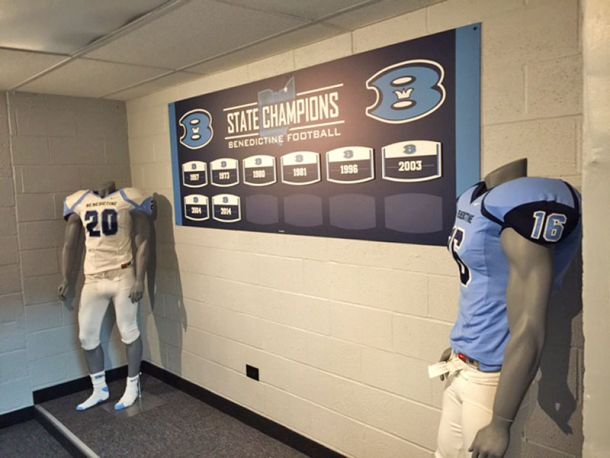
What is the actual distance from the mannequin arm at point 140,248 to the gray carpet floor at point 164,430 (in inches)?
31.3

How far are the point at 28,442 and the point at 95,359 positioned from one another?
64 centimetres

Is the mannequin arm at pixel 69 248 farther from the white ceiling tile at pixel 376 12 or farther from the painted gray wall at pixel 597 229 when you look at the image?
the painted gray wall at pixel 597 229

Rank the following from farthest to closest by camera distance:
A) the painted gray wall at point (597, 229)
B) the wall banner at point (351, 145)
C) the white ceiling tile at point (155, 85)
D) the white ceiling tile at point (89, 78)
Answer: the white ceiling tile at point (155, 85)
the white ceiling tile at point (89, 78)
the wall banner at point (351, 145)
the painted gray wall at point (597, 229)

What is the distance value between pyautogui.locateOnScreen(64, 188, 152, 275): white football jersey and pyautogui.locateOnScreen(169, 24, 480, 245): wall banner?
56 cm

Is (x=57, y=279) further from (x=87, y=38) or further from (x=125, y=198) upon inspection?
(x=87, y=38)

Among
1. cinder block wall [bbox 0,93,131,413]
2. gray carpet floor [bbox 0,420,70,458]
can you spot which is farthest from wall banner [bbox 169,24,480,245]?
gray carpet floor [bbox 0,420,70,458]

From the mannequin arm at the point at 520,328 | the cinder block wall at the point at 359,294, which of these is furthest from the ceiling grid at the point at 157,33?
the mannequin arm at the point at 520,328

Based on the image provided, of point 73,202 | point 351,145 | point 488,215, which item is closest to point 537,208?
point 488,215

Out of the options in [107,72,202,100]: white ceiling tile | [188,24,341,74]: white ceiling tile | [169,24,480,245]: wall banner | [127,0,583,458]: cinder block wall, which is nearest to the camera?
[127,0,583,458]: cinder block wall

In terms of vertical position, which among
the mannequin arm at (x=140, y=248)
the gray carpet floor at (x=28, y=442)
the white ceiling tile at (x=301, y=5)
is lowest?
the gray carpet floor at (x=28, y=442)

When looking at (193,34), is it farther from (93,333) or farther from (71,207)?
(93,333)

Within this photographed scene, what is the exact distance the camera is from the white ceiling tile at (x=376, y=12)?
80.7 inches

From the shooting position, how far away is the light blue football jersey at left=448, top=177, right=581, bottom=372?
140cm

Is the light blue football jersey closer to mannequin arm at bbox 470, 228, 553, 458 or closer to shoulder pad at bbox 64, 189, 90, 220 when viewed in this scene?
mannequin arm at bbox 470, 228, 553, 458
